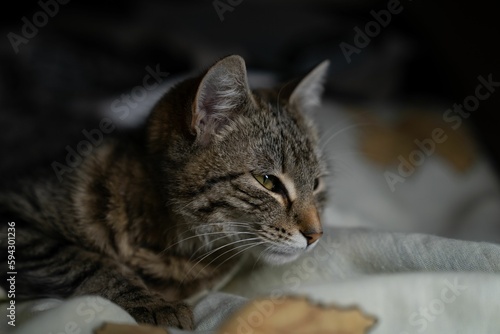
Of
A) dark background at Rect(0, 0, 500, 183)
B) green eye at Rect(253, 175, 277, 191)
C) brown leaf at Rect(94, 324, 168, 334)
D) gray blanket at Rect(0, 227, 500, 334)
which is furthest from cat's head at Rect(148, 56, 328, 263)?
dark background at Rect(0, 0, 500, 183)

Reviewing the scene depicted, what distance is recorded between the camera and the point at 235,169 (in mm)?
1261

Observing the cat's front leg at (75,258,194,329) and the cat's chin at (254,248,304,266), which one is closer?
the cat's front leg at (75,258,194,329)

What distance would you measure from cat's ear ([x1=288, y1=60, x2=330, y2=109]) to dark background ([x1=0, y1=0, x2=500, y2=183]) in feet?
1.63

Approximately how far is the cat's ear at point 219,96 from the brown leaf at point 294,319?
442 millimetres

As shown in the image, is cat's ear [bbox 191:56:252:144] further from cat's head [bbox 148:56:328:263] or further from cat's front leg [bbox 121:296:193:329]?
cat's front leg [bbox 121:296:193:329]

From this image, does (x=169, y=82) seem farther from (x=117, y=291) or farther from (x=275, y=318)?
(x=275, y=318)

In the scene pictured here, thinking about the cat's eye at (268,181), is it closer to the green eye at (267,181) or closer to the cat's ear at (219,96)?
the green eye at (267,181)

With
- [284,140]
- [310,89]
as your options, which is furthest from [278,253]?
[310,89]

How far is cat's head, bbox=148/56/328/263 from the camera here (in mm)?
1234

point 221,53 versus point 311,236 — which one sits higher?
point 221,53

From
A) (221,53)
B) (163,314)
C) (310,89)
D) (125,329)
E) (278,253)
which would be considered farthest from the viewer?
(221,53)

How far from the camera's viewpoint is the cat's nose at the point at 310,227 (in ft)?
4.05

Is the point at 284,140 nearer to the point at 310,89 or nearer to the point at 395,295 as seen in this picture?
the point at 310,89

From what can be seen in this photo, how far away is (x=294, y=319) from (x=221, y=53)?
4.98ft
